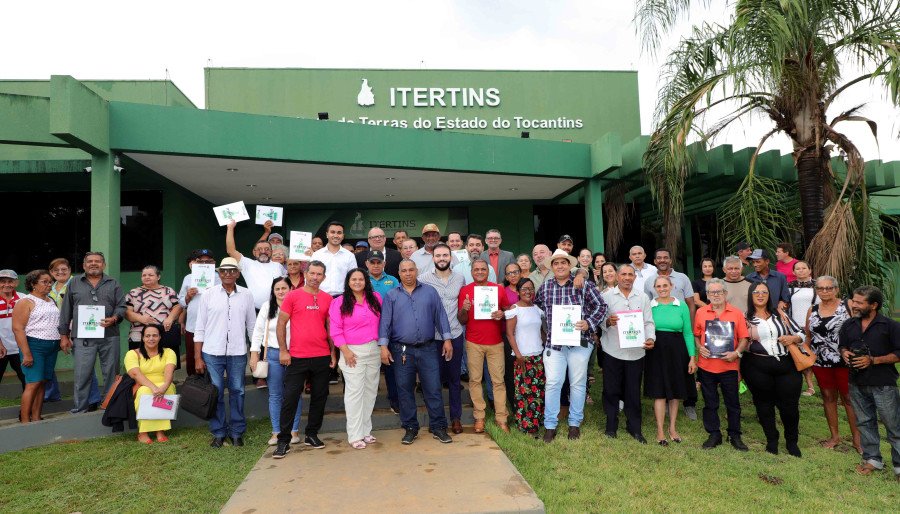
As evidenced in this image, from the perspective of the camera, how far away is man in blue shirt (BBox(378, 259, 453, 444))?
16.5ft

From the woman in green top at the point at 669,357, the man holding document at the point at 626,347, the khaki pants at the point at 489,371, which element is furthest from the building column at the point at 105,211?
the woman in green top at the point at 669,357

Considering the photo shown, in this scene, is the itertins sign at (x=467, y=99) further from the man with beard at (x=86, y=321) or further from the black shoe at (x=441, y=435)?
the black shoe at (x=441, y=435)

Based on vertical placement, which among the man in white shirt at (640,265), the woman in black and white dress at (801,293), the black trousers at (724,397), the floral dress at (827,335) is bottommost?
the black trousers at (724,397)

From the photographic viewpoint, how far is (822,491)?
4.21 m

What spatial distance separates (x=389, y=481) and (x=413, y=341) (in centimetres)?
129

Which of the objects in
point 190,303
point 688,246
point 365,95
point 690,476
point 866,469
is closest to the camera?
point 690,476

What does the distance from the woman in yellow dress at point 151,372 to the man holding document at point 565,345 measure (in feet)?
12.6

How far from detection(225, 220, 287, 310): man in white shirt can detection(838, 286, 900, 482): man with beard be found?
18.7 feet

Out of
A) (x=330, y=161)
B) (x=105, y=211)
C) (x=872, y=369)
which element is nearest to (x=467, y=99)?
(x=330, y=161)

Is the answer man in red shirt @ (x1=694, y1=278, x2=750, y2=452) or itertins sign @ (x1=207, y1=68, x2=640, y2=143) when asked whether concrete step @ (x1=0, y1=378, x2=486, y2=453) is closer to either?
man in red shirt @ (x1=694, y1=278, x2=750, y2=452)

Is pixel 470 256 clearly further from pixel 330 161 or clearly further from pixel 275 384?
pixel 330 161

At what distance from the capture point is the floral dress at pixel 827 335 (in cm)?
481

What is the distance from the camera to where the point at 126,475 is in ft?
15.0

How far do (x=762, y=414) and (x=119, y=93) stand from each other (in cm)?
1272
